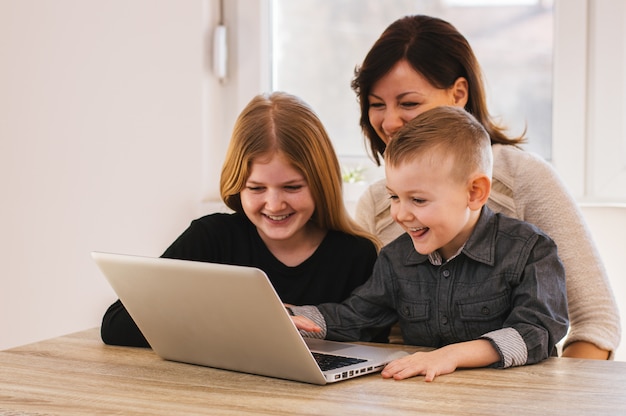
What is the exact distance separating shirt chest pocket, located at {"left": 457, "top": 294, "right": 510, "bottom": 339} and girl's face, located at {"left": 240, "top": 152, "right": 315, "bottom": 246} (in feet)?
1.20

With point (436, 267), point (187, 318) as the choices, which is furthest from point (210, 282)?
point (436, 267)

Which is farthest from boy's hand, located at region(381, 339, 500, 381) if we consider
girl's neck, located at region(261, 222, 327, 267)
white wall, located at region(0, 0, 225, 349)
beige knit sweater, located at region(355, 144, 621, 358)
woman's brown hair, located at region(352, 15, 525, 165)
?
Result: white wall, located at region(0, 0, 225, 349)

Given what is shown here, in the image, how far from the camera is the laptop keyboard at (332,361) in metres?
1.13

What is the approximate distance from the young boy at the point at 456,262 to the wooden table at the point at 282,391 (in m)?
0.09

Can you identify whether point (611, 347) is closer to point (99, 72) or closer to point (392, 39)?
point (392, 39)

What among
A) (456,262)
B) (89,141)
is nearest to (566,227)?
(456,262)

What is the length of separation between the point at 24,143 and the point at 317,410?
1.84 meters

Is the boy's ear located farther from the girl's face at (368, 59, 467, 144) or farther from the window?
the window

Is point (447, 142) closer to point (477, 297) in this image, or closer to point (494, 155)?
point (477, 297)

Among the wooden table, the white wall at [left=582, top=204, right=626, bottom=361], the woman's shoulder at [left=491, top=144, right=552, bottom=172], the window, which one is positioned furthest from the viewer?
the window

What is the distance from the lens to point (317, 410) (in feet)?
3.11

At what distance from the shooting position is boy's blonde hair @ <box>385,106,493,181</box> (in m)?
1.28

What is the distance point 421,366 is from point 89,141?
1636 millimetres

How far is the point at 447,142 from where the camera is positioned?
1288 mm
